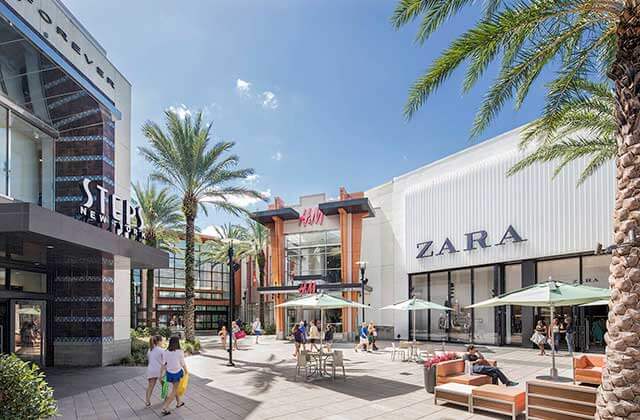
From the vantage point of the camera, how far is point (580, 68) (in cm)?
920

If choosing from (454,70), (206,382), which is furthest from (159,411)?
(454,70)

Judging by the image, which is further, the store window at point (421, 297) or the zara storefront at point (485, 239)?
the store window at point (421, 297)

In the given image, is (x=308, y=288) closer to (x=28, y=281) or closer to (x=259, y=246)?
(x=259, y=246)

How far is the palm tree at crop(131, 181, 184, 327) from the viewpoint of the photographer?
29.9m

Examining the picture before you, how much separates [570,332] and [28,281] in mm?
20590

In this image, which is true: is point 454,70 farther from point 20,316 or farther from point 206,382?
point 20,316

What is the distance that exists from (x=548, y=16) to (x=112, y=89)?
1511 centimetres

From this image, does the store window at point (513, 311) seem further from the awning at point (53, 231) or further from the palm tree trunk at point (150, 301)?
the palm tree trunk at point (150, 301)

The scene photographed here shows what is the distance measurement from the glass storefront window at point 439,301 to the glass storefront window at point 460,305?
420 mm

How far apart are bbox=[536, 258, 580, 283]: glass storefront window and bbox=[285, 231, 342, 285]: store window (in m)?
13.1

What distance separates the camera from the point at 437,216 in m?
27.1

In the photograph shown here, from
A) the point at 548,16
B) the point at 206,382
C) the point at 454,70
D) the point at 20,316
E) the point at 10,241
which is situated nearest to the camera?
the point at 548,16

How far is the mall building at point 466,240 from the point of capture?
2056 centimetres

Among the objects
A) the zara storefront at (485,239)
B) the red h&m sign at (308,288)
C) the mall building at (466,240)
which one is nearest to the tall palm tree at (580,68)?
the mall building at (466,240)
